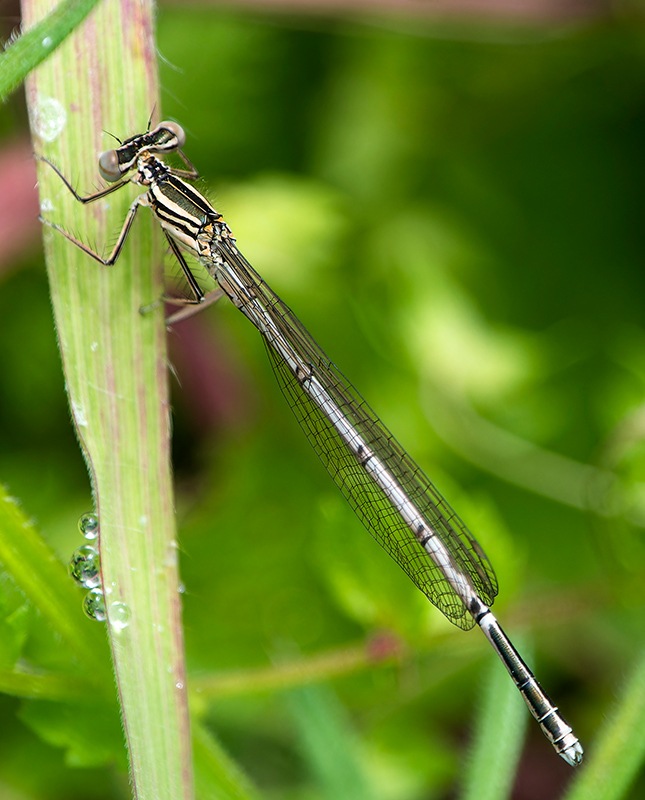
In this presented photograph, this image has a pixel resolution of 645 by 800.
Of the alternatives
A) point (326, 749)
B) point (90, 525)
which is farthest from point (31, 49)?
point (326, 749)

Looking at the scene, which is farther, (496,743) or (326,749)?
(326,749)

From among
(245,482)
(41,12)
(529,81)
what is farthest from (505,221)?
(41,12)

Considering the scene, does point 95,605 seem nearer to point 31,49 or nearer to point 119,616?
point 119,616

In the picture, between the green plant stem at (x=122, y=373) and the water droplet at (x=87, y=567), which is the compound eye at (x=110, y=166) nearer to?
the green plant stem at (x=122, y=373)

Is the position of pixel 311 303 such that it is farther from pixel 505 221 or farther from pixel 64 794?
pixel 64 794

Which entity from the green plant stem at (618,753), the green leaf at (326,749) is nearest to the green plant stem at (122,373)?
the green leaf at (326,749)

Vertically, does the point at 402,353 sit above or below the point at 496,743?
above
